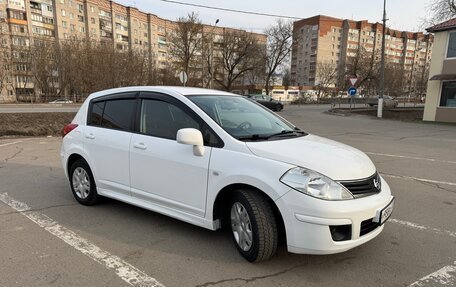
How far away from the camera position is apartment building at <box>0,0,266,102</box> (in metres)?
54.8

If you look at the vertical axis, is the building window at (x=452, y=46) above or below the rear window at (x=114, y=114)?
above

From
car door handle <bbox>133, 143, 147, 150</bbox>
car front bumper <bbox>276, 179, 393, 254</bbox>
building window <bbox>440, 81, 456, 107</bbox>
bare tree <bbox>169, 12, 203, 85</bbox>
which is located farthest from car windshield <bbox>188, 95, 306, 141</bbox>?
bare tree <bbox>169, 12, 203, 85</bbox>

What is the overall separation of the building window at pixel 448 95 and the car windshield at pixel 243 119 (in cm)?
2154

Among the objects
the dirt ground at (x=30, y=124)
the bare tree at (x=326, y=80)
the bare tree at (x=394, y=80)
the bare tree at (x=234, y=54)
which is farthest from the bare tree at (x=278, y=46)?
the dirt ground at (x=30, y=124)

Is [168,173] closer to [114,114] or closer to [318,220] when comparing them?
[114,114]

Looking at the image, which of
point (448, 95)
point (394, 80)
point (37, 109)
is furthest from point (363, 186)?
point (394, 80)

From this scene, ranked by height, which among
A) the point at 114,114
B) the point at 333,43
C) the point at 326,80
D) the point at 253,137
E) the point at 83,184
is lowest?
the point at 83,184

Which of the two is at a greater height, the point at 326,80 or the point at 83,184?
the point at 326,80

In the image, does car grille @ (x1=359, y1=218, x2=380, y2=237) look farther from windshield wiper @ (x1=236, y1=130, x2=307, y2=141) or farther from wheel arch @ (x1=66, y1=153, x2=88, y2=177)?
wheel arch @ (x1=66, y1=153, x2=88, y2=177)

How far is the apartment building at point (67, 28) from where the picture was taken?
180 feet

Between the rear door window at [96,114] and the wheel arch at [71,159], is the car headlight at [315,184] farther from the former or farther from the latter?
the wheel arch at [71,159]

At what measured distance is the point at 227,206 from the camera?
358 centimetres

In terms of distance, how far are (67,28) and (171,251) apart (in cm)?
8280

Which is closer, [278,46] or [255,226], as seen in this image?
[255,226]
